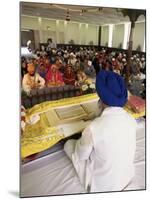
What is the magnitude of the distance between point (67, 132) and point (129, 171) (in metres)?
0.35

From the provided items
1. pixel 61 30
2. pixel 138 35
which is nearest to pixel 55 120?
pixel 61 30

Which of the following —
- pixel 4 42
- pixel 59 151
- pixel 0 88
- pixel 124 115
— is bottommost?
pixel 59 151

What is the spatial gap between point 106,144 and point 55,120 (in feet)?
0.84

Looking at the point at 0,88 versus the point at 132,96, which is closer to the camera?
the point at 0,88

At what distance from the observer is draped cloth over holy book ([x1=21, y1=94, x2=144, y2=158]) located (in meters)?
1.57

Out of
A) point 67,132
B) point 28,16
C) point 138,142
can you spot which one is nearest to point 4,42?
point 28,16

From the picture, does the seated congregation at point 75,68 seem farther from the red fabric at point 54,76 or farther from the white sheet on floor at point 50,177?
the white sheet on floor at point 50,177

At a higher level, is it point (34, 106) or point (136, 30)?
point (136, 30)


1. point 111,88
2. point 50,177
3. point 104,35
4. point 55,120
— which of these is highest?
point 104,35

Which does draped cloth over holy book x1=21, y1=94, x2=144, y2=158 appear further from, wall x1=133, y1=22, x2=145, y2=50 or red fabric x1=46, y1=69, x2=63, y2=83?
wall x1=133, y1=22, x2=145, y2=50

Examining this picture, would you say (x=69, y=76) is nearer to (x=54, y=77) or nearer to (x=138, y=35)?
(x=54, y=77)

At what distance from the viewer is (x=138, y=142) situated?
1.69 metres

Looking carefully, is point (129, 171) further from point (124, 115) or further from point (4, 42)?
point (4, 42)

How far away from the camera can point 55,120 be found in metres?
1.60
